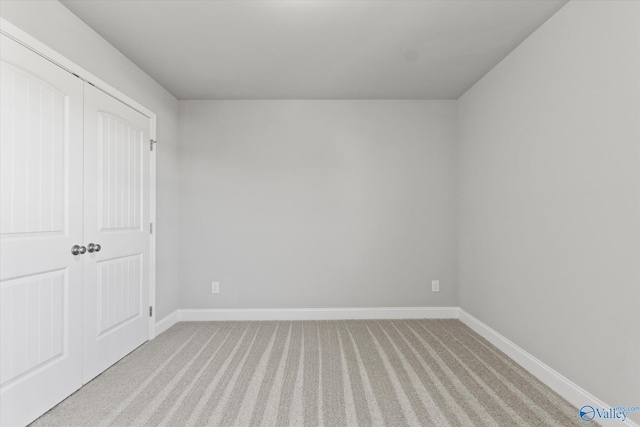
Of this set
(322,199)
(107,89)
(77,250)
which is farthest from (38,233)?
(322,199)

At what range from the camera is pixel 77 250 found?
2.20 m

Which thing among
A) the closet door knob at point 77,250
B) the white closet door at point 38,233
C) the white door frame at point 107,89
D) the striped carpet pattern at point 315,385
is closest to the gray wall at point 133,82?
the white door frame at point 107,89

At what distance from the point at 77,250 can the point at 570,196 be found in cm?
329

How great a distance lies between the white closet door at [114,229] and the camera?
2348mm

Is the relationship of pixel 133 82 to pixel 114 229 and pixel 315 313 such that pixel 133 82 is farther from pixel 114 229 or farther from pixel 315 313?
pixel 315 313

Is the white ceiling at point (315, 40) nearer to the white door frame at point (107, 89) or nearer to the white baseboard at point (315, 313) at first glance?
the white door frame at point (107, 89)

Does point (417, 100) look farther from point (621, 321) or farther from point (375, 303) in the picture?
point (621, 321)

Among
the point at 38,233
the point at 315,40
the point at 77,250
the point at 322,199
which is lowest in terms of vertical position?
the point at 77,250

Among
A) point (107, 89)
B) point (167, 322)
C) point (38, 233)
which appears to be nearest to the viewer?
point (38, 233)

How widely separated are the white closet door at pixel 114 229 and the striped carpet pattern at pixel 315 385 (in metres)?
0.25

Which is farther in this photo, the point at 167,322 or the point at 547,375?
the point at 167,322

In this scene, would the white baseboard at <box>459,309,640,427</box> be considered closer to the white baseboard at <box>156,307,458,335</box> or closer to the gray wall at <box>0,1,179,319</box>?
the white baseboard at <box>156,307,458,335</box>

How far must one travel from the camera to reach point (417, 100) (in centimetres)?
387

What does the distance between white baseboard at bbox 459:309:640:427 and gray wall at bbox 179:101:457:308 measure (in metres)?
0.87
